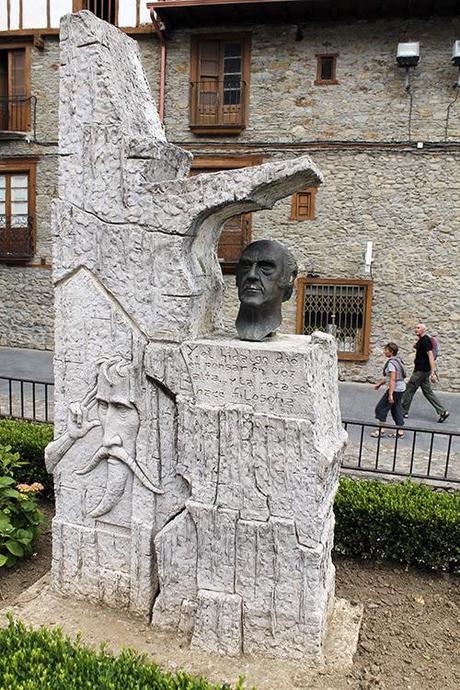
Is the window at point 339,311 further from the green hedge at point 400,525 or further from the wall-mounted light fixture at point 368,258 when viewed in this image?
the green hedge at point 400,525

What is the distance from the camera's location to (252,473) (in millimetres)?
3393

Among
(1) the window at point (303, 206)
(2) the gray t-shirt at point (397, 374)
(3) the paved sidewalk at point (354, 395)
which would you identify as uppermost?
(1) the window at point (303, 206)

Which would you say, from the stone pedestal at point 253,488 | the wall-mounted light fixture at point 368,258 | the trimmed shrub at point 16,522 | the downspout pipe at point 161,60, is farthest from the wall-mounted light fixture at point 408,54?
the trimmed shrub at point 16,522

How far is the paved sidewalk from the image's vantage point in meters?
9.88

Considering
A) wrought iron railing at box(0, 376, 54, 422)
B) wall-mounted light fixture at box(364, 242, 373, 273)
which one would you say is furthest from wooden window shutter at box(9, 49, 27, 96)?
wall-mounted light fixture at box(364, 242, 373, 273)

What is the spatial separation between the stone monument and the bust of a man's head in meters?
0.13

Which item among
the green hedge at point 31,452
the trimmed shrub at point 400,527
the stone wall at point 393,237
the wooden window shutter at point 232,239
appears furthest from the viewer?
the wooden window shutter at point 232,239

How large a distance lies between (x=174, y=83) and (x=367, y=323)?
6814 mm

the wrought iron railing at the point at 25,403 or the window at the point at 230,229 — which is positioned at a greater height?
the window at the point at 230,229

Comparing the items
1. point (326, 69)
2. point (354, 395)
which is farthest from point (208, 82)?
point (354, 395)

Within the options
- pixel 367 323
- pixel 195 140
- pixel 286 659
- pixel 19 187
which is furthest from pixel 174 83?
pixel 286 659

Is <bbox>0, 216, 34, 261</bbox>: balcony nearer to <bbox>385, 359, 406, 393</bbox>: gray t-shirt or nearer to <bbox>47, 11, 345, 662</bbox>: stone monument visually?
<bbox>385, 359, 406, 393</bbox>: gray t-shirt

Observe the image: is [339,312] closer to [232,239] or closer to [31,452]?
[232,239]

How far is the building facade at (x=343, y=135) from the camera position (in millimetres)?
Answer: 11961
